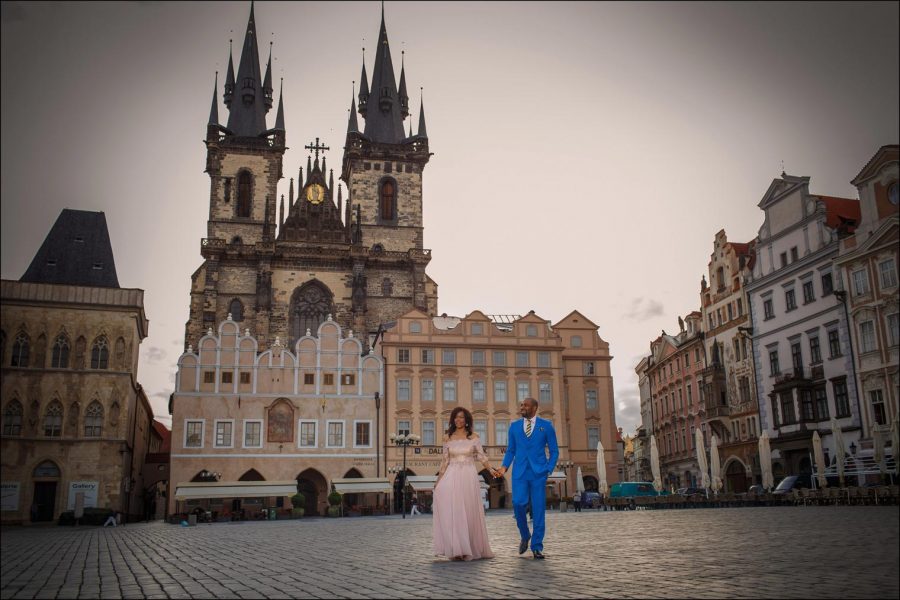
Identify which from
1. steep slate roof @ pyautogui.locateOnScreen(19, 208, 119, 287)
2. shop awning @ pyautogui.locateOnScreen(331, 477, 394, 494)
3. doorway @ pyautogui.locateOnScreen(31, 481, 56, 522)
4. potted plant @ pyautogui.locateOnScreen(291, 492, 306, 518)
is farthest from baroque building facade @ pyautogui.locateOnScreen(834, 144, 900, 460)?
shop awning @ pyautogui.locateOnScreen(331, 477, 394, 494)

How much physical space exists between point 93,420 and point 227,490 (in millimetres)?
→ 6862

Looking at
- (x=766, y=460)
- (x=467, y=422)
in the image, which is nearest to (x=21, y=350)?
(x=467, y=422)

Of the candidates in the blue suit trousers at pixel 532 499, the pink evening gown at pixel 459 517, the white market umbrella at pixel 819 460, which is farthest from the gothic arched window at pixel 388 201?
the blue suit trousers at pixel 532 499

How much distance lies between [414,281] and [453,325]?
43.7 ft

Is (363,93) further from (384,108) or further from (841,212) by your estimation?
(841,212)

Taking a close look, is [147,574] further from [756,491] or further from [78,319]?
[756,491]

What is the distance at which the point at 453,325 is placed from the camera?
52.4m

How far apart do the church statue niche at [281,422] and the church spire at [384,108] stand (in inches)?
1312

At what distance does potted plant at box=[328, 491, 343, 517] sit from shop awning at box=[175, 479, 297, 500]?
6.18 feet

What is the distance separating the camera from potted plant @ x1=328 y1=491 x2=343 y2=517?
1597 inches

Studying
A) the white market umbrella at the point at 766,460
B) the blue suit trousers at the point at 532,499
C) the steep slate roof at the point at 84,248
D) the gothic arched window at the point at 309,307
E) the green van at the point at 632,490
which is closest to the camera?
the blue suit trousers at the point at 532,499

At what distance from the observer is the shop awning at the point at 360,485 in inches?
1674

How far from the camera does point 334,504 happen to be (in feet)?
134

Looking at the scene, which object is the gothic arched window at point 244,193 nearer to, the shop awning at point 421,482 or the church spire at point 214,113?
the church spire at point 214,113
